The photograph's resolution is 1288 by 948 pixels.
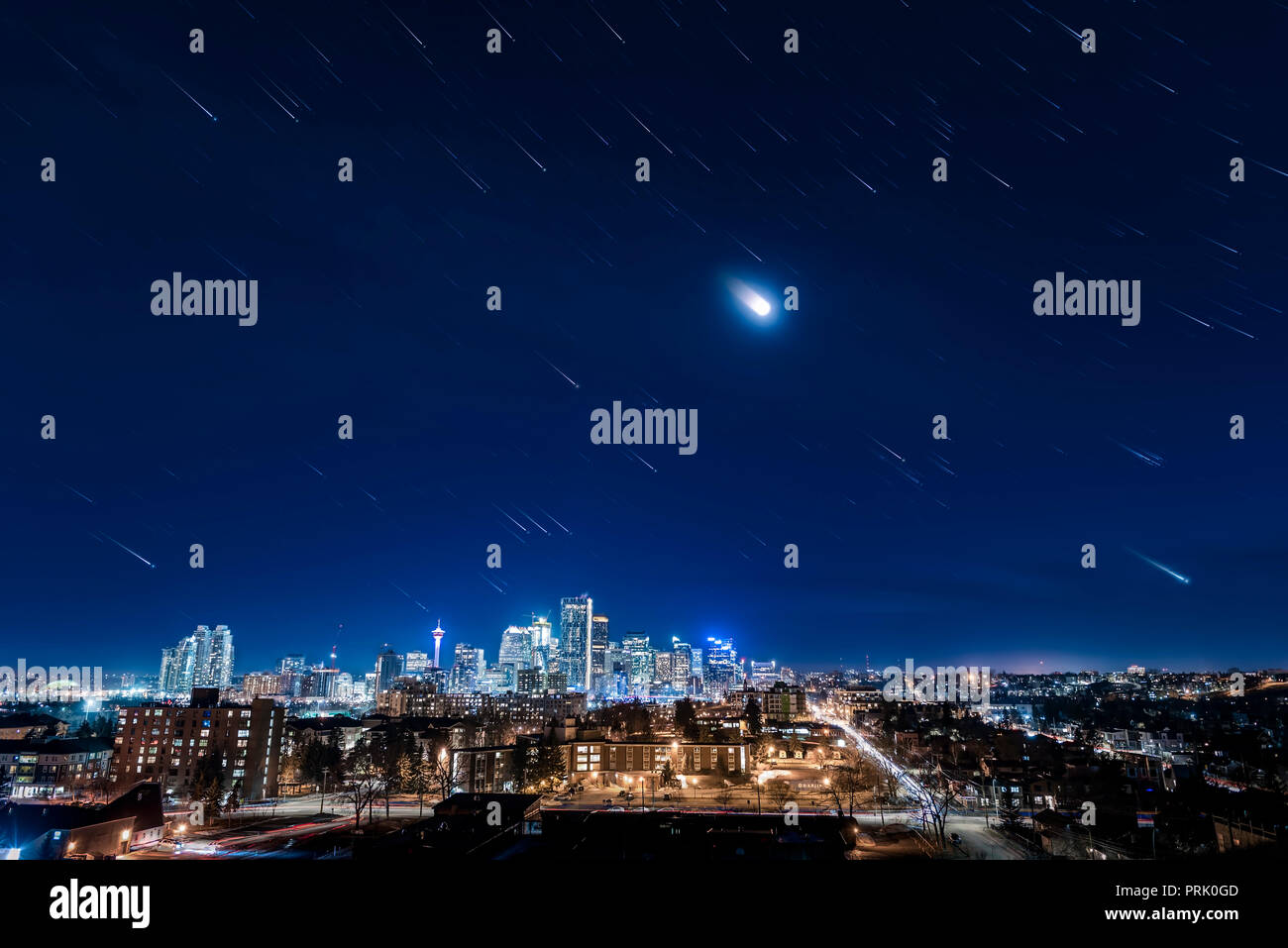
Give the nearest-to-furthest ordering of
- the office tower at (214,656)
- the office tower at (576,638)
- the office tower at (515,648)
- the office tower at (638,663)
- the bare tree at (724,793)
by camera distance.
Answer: the bare tree at (724,793) → the office tower at (214,656) → the office tower at (576,638) → the office tower at (638,663) → the office tower at (515,648)

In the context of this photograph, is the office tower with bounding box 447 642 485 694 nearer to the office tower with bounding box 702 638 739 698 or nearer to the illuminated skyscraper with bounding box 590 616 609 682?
the illuminated skyscraper with bounding box 590 616 609 682

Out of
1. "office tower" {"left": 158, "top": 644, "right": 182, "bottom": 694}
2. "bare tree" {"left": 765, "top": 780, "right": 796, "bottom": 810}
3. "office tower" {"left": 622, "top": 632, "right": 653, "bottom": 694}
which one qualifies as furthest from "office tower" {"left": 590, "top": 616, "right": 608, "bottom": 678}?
"bare tree" {"left": 765, "top": 780, "right": 796, "bottom": 810}

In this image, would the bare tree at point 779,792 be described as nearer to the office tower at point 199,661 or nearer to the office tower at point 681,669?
the office tower at point 199,661

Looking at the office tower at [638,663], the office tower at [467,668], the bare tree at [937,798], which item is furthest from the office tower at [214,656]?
the bare tree at [937,798]

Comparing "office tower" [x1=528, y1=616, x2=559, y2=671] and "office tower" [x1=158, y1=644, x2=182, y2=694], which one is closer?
"office tower" [x1=158, y1=644, x2=182, y2=694]

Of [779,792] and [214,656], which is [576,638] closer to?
[214,656]

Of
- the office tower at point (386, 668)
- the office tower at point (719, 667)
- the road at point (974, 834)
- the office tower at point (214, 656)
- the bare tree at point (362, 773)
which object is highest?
the road at point (974, 834)

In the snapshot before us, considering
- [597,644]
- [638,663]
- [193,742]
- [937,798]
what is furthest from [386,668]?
[937,798]

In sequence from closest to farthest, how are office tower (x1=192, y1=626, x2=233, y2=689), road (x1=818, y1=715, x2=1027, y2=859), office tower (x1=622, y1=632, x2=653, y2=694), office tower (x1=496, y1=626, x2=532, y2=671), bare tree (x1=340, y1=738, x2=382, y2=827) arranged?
road (x1=818, y1=715, x2=1027, y2=859) → bare tree (x1=340, y1=738, x2=382, y2=827) → office tower (x1=192, y1=626, x2=233, y2=689) → office tower (x1=622, y1=632, x2=653, y2=694) → office tower (x1=496, y1=626, x2=532, y2=671)
